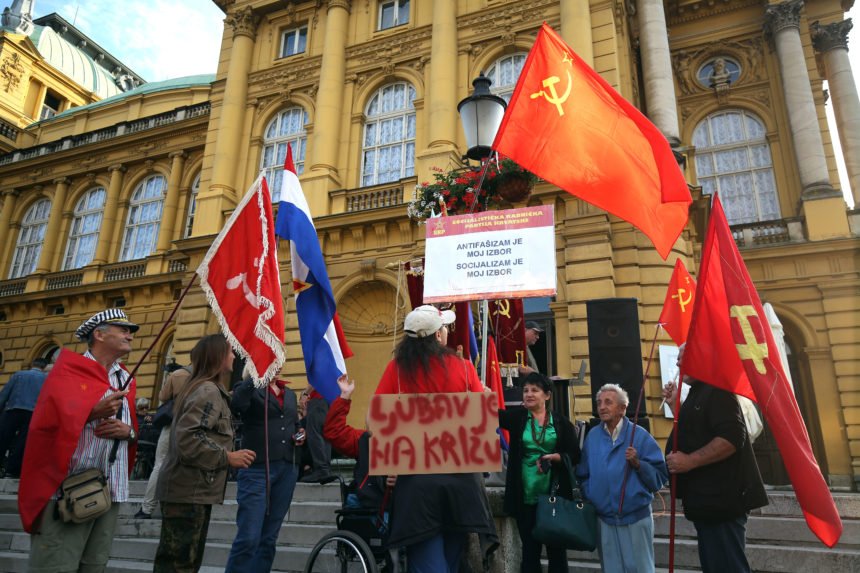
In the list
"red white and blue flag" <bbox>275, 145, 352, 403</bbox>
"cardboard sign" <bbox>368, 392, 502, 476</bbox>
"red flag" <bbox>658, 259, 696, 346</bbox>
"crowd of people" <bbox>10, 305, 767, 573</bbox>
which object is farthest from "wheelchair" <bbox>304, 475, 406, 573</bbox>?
"red flag" <bbox>658, 259, 696, 346</bbox>

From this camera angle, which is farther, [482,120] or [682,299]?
[682,299]

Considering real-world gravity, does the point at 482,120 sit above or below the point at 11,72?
below

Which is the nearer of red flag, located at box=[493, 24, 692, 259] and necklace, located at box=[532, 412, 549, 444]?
necklace, located at box=[532, 412, 549, 444]

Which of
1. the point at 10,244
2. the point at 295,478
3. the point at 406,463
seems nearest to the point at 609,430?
the point at 406,463

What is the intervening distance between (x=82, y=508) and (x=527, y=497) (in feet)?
9.87

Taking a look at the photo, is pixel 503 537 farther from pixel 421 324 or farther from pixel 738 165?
pixel 738 165

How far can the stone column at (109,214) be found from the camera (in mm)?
22922

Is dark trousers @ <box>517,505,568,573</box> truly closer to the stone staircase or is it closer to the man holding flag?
the stone staircase

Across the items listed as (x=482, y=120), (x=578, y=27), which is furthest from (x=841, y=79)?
(x=482, y=120)

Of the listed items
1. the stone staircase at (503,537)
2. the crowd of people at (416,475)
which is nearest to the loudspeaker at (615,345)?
the stone staircase at (503,537)

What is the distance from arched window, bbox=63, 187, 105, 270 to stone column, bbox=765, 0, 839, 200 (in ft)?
83.3

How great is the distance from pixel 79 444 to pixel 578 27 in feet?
47.1

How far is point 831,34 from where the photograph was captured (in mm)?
18500

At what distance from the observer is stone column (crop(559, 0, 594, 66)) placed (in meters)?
14.1
